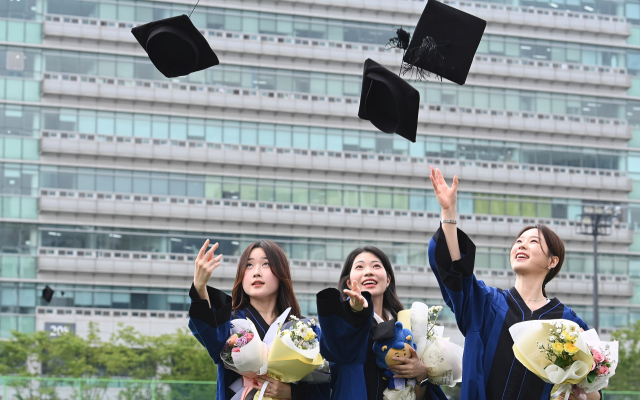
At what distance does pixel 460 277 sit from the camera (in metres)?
5.06

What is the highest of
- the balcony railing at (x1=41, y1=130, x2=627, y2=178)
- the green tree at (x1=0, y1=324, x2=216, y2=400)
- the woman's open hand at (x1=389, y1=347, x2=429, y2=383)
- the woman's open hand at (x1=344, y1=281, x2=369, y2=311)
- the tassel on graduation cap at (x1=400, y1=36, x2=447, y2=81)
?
the balcony railing at (x1=41, y1=130, x2=627, y2=178)

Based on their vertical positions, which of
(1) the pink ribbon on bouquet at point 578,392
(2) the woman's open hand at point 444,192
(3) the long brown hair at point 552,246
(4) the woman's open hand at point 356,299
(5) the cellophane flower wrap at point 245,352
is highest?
(2) the woman's open hand at point 444,192

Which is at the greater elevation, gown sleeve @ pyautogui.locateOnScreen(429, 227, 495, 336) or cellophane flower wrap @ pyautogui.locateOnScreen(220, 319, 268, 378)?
gown sleeve @ pyautogui.locateOnScreen(429, 227, 495, 336)

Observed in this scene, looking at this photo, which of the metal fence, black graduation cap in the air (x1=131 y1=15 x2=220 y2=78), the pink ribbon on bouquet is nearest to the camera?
the pink ribbon on bouquet

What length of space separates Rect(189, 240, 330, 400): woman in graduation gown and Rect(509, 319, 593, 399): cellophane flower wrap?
3.69 ft

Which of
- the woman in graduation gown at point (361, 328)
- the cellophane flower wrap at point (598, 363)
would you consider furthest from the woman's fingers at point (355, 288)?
the cellophane flower wrap at point (598, 363)

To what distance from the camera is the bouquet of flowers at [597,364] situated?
507 centimetres

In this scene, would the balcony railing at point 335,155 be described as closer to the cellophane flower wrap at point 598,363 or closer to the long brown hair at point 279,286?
the long brown hair at point 279,286

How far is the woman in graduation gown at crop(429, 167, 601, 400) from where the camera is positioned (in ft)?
16.6

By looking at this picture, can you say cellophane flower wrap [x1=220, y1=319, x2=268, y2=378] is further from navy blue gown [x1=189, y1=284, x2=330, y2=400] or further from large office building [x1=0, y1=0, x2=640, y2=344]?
large office building [x1=0, y1=0, x2=640, y2=344]

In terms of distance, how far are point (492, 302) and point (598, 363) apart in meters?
0.66

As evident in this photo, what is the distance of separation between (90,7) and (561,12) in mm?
20254

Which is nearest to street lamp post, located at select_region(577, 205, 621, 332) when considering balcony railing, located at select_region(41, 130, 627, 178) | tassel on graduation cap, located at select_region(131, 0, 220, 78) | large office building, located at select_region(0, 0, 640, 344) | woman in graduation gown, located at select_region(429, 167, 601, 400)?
balcony railing, located at select_region(41, 130, 627, 178)

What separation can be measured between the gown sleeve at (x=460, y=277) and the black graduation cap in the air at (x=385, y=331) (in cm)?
35
